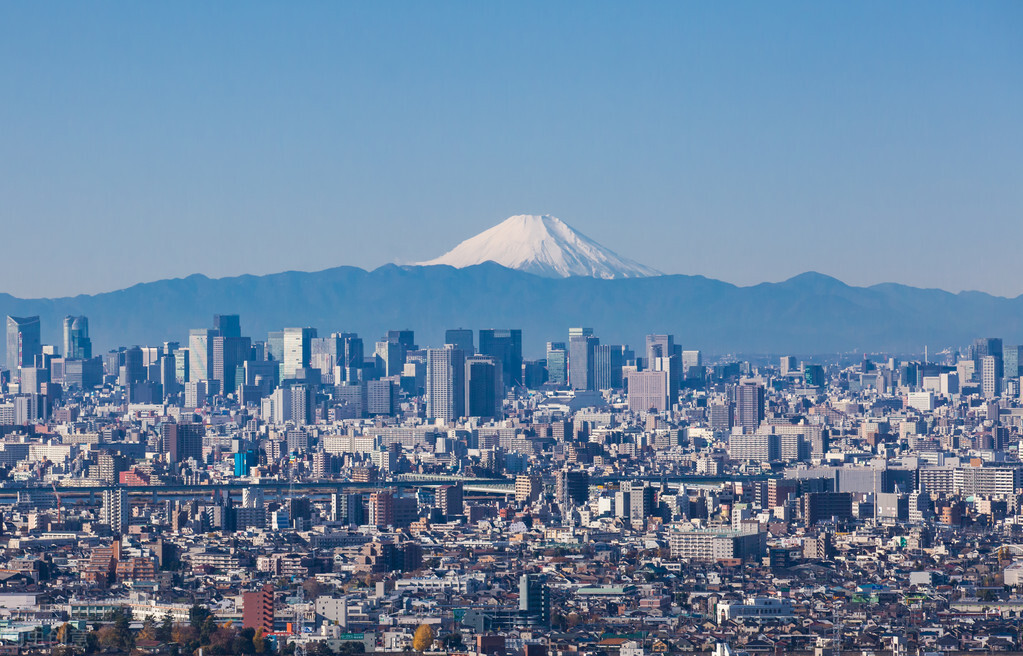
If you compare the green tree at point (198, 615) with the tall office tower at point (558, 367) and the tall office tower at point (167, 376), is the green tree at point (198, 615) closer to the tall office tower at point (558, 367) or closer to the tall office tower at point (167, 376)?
the tall office tower at point (167, 376)

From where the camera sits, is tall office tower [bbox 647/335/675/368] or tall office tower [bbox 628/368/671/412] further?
tall office tower [bbox 647/335/675/368]

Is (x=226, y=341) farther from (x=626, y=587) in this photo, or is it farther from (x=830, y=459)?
(x=626, y=587)

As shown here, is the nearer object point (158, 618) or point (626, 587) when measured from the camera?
point (158, 618)

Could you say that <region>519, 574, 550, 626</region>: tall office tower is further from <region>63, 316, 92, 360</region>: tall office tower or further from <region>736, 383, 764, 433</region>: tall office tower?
<region>63, 316, 92, 360</region>: tall office tower

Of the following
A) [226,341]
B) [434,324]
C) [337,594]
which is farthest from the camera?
[434,324]

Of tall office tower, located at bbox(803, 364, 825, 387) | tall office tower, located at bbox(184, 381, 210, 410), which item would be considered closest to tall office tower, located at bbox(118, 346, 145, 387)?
tall office tower, located at bbox(184, 381, 210, 410)

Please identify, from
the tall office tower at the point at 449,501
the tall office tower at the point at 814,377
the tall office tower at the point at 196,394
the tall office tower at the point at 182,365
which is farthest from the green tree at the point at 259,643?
the tall office tower at the point at 182,365

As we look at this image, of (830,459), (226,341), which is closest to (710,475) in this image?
(830,459)
